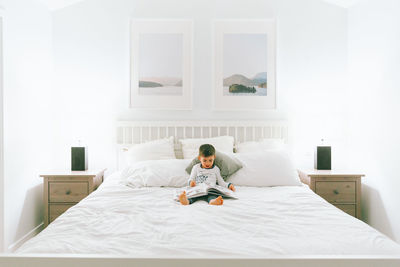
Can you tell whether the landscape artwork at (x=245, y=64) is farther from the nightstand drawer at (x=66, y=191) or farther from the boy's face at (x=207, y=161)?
the nightstand drawer at (x=66, y=191)

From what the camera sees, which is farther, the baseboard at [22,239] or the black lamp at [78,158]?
the black lamp at [78,158]

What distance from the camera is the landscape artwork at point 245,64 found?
3.21m

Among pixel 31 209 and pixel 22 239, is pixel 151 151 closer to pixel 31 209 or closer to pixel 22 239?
pixel 31 209

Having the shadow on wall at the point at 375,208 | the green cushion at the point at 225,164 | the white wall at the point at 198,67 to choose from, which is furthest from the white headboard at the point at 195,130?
the shadow on wall at the point at 375,208

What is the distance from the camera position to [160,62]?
321cm

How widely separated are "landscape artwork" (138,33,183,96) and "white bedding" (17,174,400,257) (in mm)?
1413

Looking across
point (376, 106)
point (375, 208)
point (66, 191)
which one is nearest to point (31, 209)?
point (66, 191)

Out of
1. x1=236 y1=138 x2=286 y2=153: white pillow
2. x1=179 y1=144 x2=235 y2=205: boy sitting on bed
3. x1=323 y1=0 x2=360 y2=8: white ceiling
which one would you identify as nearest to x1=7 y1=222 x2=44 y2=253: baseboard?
x1=179 y1=144 x2=235 y2=205: boy sitting on bed

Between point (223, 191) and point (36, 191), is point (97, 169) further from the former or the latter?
point (223, 191)

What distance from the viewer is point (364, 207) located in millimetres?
3051

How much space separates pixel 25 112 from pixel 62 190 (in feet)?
2.49

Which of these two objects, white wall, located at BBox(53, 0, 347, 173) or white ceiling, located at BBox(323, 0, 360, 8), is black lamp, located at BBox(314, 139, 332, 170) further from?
white ceiling, located at BBox(323, 0, 360, 8)

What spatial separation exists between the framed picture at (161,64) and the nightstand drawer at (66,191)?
38.2 inches

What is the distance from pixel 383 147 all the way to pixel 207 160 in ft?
5.23
